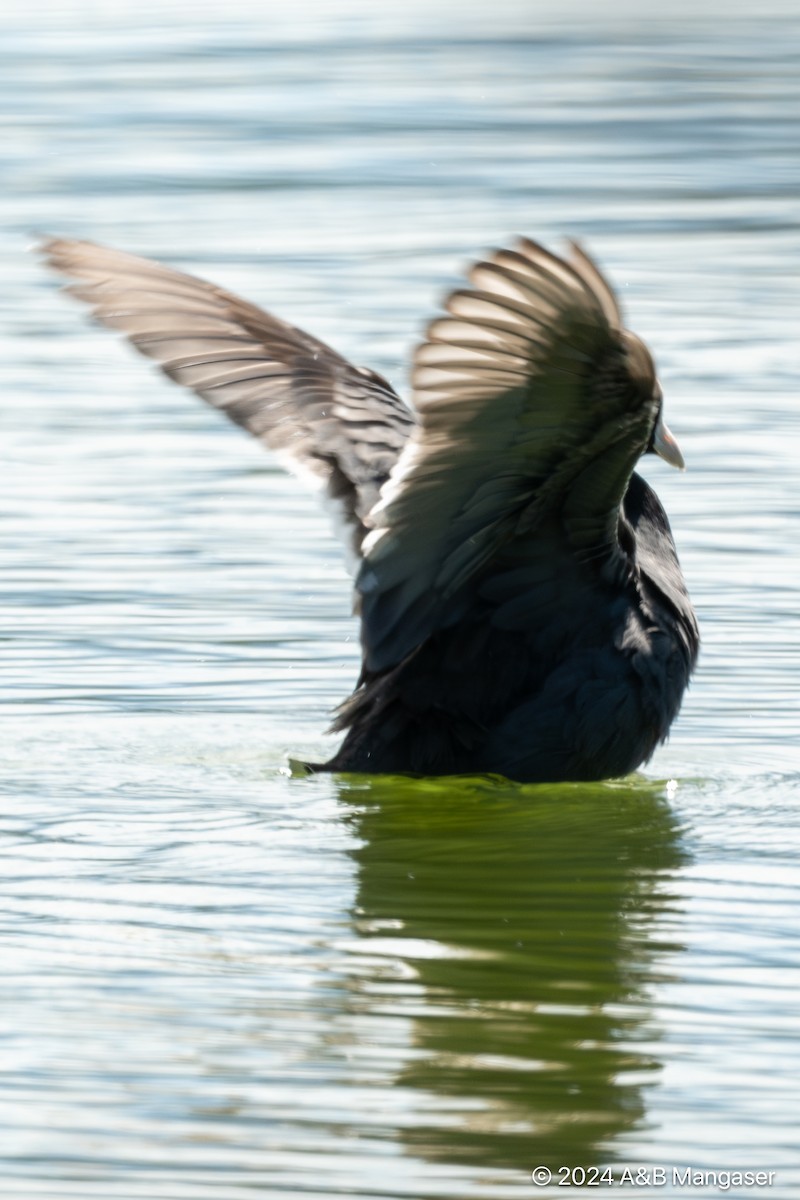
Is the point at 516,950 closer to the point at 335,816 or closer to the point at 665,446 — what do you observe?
the point at 335,816

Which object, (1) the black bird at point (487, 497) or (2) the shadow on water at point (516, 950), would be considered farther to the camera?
(1) the black bird at point (487, 497)

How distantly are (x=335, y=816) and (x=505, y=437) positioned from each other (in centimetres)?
114

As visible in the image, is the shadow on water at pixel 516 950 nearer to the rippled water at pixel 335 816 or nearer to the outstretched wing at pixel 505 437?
the rippled water at pixel 335 816

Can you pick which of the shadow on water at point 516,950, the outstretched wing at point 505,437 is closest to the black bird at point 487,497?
the outstretched wing at point 505,437

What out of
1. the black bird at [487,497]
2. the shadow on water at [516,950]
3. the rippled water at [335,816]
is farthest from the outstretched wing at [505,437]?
A: the rippled water at [335,816]

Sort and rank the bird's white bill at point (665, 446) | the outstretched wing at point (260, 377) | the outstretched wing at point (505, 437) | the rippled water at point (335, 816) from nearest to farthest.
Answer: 1. the rippled water at point (335, 816)
2. the outstretched wing at point (505, 437)
3. the bird's white bill at point (665, 446)
4. the outstretched wing at point (260, 377)

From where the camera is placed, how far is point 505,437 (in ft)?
17.1

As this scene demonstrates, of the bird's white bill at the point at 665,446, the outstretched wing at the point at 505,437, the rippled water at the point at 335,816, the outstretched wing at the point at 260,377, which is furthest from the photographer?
the outstretched wing at the point at 260,377

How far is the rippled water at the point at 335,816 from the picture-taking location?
410 centimetres

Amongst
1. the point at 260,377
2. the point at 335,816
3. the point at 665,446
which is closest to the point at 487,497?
the point at 665,446

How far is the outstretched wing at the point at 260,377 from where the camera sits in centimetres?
619

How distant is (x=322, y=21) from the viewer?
68.7 feet

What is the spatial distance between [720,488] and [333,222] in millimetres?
4805

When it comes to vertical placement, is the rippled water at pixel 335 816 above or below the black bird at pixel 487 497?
below
